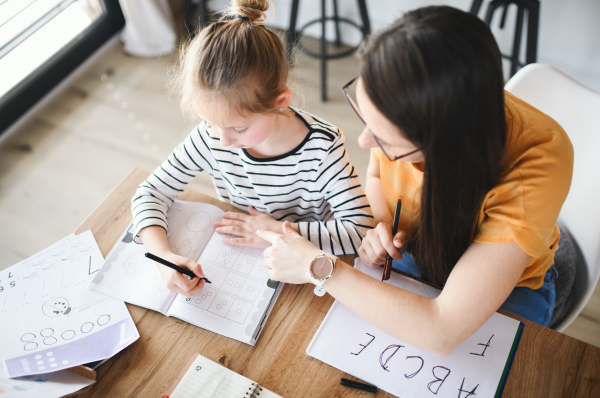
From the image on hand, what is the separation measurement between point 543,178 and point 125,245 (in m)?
0.88

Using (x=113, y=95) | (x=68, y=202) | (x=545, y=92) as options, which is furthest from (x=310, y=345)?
(x=113, y=95)

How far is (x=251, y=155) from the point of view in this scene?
1120 millimetres

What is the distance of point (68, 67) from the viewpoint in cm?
243

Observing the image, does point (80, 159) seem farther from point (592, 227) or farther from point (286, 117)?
point (592, 227)

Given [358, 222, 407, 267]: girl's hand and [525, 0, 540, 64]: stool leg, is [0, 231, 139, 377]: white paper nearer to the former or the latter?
[358, 222, 407, 267]: girl's hand

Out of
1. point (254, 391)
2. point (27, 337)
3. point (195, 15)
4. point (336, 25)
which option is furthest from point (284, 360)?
point (195, 15)

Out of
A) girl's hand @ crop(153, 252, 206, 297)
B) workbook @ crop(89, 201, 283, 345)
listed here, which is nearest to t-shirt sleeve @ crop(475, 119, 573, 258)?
workbook @ crop(89, 201, 283, 345)

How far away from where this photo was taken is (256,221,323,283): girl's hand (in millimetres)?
922

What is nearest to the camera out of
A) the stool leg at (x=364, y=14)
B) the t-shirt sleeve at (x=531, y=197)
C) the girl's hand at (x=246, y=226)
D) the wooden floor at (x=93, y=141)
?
the t-shirt sleeve at (x=531, y=197)

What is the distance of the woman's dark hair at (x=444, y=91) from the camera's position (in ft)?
2.21

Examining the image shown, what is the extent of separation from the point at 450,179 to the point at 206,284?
541 mm

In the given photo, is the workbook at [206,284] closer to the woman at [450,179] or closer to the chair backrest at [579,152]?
the woman at [450,179]

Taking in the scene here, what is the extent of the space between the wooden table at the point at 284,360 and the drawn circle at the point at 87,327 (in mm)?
79

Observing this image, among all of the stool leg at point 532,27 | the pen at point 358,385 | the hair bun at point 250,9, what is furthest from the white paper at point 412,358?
the stool leg at point 532,27
